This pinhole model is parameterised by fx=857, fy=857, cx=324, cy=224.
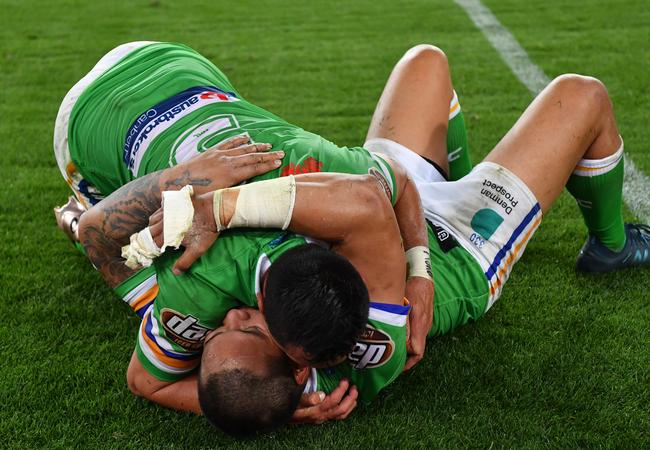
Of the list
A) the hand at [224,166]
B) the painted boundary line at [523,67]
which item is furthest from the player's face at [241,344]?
the painted boundary line at [523,67]

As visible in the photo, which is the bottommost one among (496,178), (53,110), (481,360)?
(53,110)

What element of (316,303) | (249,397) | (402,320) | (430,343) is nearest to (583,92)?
(430,343)

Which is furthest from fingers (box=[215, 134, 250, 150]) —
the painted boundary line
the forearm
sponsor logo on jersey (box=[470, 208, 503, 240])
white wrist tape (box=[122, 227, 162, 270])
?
the painted boundary line

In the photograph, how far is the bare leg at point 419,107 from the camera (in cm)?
370

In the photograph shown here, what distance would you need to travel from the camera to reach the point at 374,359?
278 cm

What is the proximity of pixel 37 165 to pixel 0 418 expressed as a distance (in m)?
2.54

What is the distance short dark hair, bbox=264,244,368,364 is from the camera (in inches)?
95.3

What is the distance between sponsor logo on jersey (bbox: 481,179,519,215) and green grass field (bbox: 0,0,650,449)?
0.47m

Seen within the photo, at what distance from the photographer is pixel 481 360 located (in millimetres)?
3168

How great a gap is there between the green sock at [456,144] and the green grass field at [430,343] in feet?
1.69

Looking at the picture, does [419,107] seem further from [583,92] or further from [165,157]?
[165,157]

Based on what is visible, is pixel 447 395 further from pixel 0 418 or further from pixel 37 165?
pixel 37 165

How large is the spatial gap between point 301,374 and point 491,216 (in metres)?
1.10

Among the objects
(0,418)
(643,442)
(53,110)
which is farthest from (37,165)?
(643,442)
